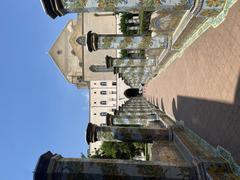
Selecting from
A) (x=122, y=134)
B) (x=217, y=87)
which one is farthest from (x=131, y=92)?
(x=217, y=87)

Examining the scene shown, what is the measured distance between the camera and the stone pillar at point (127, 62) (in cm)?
1844

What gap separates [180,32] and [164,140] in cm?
466

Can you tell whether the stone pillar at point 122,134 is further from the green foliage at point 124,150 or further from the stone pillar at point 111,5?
the green foliage at point 124,150

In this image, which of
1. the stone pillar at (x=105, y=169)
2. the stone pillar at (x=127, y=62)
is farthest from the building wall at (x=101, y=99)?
the stone pillar at (x=105, y=169)

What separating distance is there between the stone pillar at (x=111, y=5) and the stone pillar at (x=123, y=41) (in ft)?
15.8

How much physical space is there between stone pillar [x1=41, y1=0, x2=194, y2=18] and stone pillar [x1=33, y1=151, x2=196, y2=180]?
143 inches

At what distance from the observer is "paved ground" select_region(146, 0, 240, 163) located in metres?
5.79

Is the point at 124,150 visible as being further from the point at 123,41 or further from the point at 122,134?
the point at 122,134

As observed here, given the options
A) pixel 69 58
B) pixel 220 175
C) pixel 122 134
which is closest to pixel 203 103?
pixel 122 134

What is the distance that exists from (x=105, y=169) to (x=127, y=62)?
1467 centimetres

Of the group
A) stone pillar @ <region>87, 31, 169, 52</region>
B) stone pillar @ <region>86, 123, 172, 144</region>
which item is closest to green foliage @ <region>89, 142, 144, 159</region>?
stone pillar @ <region>87, 31, 169, 52</region>

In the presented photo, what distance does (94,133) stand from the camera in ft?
26.5

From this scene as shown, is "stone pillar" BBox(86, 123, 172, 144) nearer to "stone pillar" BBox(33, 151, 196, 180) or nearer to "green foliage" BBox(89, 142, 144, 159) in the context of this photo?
"stone pillar" BBox(33, 151, 196, 180)

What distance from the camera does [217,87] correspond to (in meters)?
6.86
